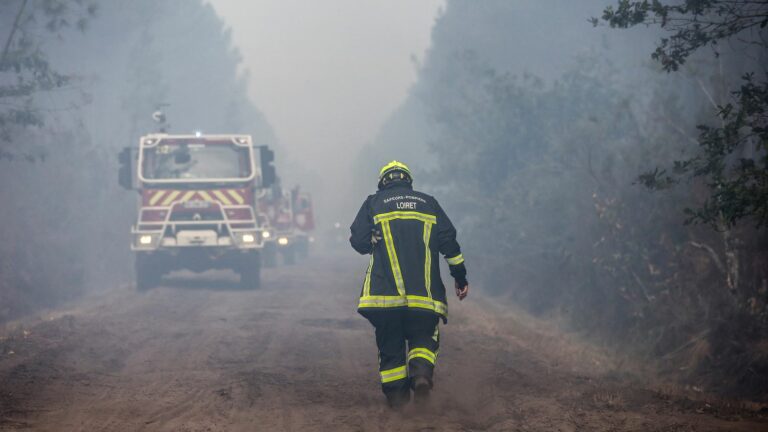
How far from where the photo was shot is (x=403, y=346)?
638 cm

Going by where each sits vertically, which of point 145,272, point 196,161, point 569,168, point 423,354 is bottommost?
point 423,354

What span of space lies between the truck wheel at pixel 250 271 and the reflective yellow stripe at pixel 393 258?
11.2 m

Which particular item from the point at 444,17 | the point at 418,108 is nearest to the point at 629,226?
the point at 444,17

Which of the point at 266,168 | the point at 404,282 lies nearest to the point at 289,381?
the point at 404,282

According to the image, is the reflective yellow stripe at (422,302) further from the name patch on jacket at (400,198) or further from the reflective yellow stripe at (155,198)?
the reflective yellow stripe at (155,198)

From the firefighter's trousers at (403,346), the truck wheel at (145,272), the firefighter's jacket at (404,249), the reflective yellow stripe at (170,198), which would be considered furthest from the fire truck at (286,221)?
the firefighter's trousers at (403,346)

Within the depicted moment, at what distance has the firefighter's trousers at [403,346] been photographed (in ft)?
20.4

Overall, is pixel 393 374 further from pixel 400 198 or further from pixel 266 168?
pixel 266 168

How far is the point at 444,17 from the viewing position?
1822 inches

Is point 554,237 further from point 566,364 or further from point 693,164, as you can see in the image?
point 693,164

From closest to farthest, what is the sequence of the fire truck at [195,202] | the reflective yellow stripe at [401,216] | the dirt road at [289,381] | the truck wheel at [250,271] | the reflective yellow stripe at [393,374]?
the dirt road at [289,381] → the reflective yellow stripe at [393,374] → the reflective yellow stripe at [401,216] → the fire truck at [195,202] → the truck wheel at [250,271]

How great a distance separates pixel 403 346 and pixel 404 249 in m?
0.76

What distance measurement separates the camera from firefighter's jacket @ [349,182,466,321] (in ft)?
20.8

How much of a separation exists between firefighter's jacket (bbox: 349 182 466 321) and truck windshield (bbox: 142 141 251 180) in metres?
10.8
